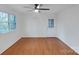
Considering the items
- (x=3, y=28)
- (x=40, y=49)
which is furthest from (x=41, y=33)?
(x=3, y=28)

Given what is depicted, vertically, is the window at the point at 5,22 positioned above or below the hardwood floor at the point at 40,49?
above

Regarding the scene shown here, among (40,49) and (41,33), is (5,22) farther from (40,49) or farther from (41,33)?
(41,33)

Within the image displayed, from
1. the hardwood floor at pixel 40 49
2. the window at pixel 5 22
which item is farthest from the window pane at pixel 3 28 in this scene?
the hardwood floor at pixel 40 49

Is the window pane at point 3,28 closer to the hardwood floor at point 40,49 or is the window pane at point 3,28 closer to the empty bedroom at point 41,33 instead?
the empty bedroom at point 41,33

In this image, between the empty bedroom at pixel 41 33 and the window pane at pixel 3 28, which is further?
the empty bedroom at pixel 41 33

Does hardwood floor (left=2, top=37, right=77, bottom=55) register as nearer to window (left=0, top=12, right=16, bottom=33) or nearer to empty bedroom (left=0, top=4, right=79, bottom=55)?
empty bedroom (left=0, top=4, right=79, bottom=55)

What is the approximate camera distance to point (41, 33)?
448 centimetres

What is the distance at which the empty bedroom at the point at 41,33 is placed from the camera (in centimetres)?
277

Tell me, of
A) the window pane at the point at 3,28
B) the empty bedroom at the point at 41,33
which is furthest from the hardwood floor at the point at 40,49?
the window pane at the point at 3,28

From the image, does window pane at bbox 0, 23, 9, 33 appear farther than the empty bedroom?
No

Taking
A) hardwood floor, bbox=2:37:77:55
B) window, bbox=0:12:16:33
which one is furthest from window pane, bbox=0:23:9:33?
hardwood floor, bbox=2:37:77:55

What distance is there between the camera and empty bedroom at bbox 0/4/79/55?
2.77 meters
